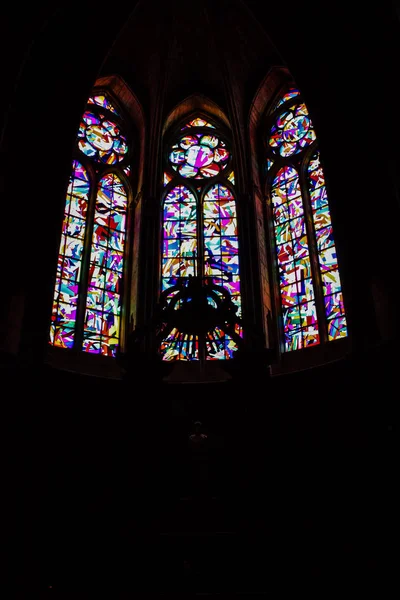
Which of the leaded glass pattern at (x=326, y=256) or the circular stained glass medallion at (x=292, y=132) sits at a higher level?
the circular stained glass medallion at (x=292, y=132)

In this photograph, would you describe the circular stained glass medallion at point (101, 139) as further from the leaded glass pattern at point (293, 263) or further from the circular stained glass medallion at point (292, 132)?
the leaded glass pattern at point (293, 263)

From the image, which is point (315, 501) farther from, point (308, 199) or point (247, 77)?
point (247, 77)

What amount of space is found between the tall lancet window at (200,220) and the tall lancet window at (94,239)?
0.93 meters

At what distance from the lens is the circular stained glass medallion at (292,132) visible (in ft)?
47.0

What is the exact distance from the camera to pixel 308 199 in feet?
44.1

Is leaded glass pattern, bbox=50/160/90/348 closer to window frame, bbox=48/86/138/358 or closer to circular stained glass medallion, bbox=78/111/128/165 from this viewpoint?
window frame, bbox=48/86/138/358

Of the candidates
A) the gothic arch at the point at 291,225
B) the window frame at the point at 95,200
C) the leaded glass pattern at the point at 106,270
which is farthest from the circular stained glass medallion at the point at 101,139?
the gothic arch at the point at 291,225

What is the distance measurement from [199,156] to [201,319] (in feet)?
18.3

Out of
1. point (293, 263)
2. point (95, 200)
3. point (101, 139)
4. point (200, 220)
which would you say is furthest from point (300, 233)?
point (101, 139)

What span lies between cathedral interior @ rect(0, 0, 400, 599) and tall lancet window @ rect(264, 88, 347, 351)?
0.17ft

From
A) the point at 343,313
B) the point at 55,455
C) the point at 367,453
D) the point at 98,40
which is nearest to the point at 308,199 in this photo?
the point at 343,313

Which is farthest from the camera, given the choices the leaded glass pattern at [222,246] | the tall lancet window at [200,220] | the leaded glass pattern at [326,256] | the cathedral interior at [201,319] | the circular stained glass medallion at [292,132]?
the circular stained glass medallion at [292,132]

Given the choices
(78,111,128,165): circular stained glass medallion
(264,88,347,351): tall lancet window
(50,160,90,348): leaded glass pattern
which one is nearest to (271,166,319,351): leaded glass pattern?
(264,88,347,351): tall lancet window

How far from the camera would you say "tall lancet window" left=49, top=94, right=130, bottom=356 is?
39.3 ft
